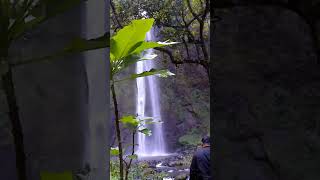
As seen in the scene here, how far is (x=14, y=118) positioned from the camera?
0.77 metres

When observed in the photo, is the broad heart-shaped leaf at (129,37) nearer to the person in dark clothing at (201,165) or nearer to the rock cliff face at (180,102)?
the person in dark clothing at (201,165)

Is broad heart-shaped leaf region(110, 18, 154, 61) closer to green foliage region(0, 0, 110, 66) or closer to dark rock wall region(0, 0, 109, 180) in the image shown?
dark rock wall region(0, 0, 109, 180)

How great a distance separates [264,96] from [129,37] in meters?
0.96

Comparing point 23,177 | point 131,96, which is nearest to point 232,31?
point 23,177

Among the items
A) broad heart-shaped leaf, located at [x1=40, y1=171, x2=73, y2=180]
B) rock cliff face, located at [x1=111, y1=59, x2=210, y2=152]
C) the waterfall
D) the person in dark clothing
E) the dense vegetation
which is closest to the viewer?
broad heart-shaped leaf, located at [x1=40, y1=171, x2=73, y2=180]

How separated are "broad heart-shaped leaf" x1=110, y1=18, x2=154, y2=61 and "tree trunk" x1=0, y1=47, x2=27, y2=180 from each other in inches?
29.7

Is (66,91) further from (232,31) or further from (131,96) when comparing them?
(131,96)

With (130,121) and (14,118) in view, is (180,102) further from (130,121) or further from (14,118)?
(14,118)

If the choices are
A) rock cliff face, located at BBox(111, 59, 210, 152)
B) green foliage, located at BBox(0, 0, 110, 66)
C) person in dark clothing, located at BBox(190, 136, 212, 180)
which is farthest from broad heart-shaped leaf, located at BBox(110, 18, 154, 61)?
rock cliff face, located at BBox(111, 59, 210, 152)

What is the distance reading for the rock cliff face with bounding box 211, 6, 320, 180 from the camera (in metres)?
0.67

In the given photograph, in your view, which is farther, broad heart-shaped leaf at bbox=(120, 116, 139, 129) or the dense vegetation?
the dense vegetation

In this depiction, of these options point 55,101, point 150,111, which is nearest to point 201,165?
point 55,101

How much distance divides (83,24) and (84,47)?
0.12 meters

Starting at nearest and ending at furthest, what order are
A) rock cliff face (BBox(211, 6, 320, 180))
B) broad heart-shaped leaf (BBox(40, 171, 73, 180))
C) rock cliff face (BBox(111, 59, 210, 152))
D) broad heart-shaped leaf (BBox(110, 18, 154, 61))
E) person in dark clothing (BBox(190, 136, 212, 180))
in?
rock cliff face (BBox(211, 6, 320, 180)), broad heart-shaped leaf (BBox(40, 171, 73, 180)), broad heart-shaped leaf (BBox(110, 18, 154, 61)), person in dark clothing (BBox(190, 136, 212, 180)), rock cliff face (BBox(111, 59, 210, 152))
